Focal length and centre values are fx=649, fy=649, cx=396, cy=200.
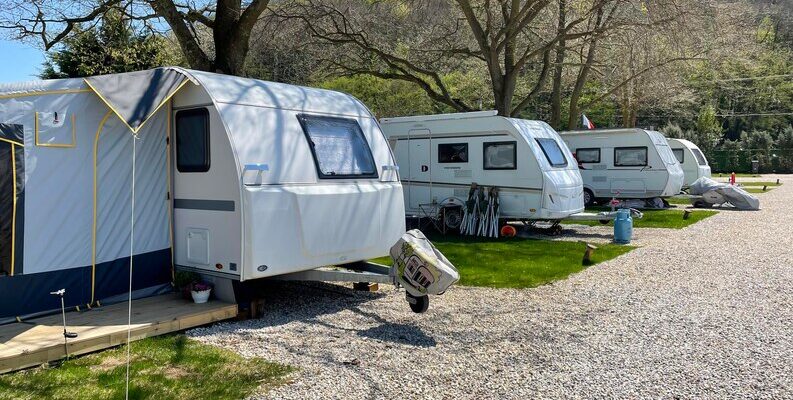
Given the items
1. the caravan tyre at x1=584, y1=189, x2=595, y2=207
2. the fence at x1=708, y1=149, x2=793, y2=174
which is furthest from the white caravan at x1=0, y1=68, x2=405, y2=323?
the fence at x1=708, y1=149, x2=793, y2=174

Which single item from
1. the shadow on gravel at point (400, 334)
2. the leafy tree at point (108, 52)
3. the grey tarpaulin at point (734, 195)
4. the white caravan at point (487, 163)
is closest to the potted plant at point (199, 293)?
the shadow on gravel at point (400, 334)

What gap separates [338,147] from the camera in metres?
7.11

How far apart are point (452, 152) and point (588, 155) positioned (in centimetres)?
714

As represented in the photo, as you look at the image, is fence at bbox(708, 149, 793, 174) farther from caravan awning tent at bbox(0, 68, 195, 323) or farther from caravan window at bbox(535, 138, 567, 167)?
caravan awning tent at bbox(0, 68, 195, 323)

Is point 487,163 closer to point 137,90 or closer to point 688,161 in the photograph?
point 137,90

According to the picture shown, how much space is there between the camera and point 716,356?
17.2 feet

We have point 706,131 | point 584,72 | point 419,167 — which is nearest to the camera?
point 419,167

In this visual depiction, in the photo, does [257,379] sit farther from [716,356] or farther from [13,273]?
[716,356]

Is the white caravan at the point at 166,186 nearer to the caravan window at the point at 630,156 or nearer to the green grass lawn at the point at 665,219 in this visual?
the green grass lawn at the point at 665,219

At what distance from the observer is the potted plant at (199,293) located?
20.7ft

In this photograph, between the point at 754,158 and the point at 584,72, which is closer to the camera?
the point at 584,72

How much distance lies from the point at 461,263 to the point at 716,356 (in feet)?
16.3

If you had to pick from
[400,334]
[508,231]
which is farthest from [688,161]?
[400,334]

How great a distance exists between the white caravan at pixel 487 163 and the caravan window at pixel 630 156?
18.4 ft
